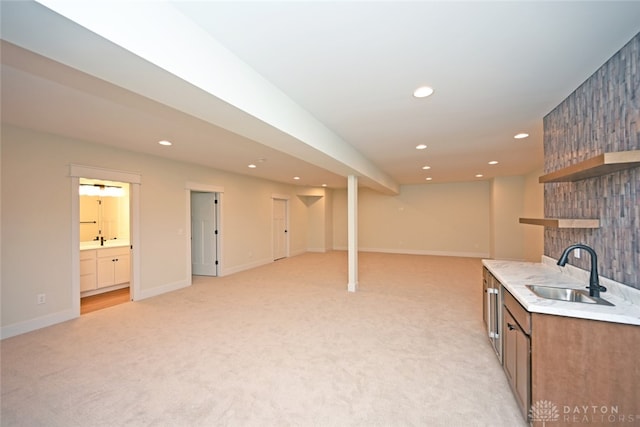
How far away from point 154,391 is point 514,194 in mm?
8801

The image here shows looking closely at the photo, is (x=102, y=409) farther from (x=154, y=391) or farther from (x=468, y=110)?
(x=468, y=110)

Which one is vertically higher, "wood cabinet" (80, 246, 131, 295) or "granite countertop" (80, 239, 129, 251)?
"granite countertop" (80, 239, 129, 251)

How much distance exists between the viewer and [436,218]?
9266 millimetres

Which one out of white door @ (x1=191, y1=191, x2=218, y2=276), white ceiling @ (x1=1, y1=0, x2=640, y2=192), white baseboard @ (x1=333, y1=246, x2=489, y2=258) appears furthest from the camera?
white baseboard @ (x1=333, y1=246, x2=489, y2=258)

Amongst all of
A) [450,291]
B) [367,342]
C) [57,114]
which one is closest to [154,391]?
[367,342]

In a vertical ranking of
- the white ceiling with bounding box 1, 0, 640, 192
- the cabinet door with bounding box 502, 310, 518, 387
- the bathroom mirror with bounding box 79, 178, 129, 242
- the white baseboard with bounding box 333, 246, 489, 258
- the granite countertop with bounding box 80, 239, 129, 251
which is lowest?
the white baseboard with bounding box 333, 246, 489, 258

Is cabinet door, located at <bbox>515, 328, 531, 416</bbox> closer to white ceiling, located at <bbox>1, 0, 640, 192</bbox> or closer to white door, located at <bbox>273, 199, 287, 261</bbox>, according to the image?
white ceiling, located at <bbox>1, 0, 640, 192</bbox>

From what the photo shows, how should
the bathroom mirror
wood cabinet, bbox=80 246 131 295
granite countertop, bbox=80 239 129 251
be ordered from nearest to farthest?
wood cabinet, bbox=80 246 131 295, granite countertop, bbox=80 239 129 251, the bathroom mirror

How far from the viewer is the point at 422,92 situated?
2400mm

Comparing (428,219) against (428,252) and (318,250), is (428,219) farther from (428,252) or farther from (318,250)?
(318,250)

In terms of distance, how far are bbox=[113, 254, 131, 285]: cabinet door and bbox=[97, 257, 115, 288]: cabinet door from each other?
0.05 m

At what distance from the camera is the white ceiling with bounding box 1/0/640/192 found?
1303mm

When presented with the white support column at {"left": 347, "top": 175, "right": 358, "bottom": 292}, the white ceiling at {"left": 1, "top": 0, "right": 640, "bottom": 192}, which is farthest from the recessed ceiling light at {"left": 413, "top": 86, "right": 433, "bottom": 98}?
the white support column at {"left": 347, "top": 175, "right": 358, "bottom": 292}

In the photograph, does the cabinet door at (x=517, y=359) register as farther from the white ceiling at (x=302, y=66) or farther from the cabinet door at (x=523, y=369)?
the white ceiling at (x=302, y=66)
